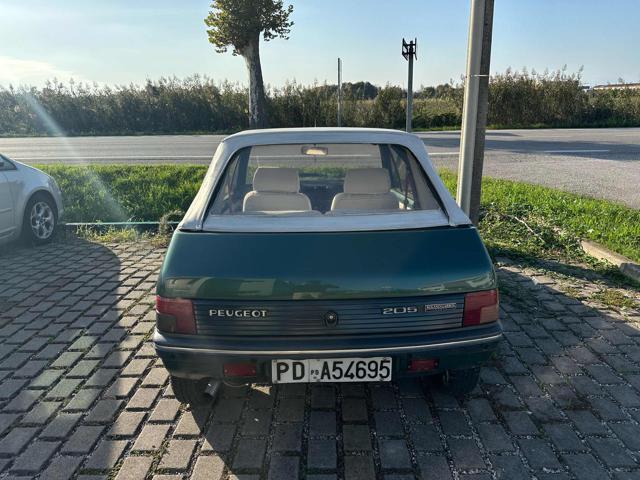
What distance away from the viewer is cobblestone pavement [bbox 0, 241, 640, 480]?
96.8 inches

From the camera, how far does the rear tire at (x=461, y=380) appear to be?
9.35ft

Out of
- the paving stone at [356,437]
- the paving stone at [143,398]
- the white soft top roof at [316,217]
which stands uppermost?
the white soft top roof at [316,217]

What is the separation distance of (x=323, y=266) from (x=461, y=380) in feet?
3.95

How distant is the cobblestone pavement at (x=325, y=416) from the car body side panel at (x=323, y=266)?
87cm

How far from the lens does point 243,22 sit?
739 inches

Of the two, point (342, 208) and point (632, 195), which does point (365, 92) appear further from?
point (342, 208)

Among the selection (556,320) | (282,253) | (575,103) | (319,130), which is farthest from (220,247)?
(575,103)

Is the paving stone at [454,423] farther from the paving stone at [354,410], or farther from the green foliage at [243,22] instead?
the green foliage at [243,22]

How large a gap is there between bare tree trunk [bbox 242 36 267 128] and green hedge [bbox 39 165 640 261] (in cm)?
1103

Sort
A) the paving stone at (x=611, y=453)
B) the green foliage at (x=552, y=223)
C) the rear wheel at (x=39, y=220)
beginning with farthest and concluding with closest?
the rear wheel at (x=39, y=220)
the green foliage at (x=552, y=223)
the paving stone at (x=611, y=453)

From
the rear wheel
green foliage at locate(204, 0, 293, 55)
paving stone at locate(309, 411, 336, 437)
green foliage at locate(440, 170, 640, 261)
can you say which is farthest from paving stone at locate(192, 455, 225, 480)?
green foliage at locate(204, 0, 293, 55)

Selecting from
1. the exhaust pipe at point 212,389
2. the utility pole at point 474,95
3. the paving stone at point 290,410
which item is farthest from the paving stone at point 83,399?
the utility pole at point 474,95

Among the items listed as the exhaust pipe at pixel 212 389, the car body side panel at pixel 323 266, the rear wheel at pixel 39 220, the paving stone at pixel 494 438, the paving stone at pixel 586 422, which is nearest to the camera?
the car body side panel at pixel 323 266

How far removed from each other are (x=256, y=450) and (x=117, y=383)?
121 centimetres
